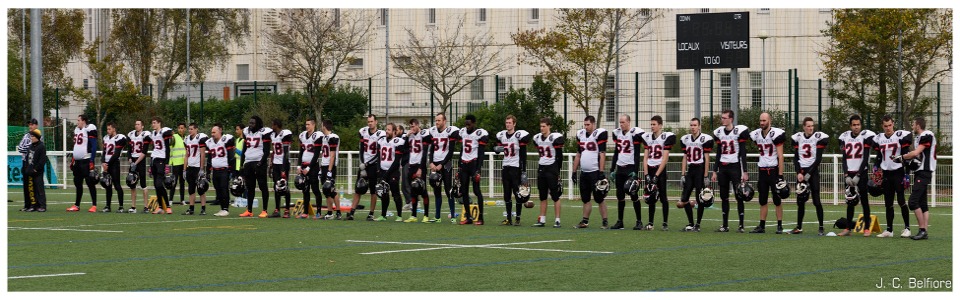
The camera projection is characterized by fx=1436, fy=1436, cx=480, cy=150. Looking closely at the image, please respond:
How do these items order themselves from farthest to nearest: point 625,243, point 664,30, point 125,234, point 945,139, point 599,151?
point 664,30
point 945,139
point 599,151
point 125,234
point 625,243

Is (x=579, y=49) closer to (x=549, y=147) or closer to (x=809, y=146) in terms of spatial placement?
(x=549, y=147)

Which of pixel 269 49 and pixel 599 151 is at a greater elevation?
pixel 269 49

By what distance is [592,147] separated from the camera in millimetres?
18609

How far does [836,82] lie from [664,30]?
1528 centimetres

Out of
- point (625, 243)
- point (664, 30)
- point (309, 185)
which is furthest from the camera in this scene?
point (664, 30)

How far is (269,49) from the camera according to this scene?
5134 centimetres

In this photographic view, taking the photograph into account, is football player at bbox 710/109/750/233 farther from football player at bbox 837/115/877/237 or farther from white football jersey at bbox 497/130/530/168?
white football jersey at bbox 497/130/530/168

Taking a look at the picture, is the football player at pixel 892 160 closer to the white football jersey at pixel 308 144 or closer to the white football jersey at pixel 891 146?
the white football jersey at pixel 891 146

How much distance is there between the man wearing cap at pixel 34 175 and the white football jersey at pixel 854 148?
12.7 meters

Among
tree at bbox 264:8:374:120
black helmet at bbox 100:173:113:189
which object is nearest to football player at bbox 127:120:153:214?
black helmet at bbox 100:173:113:189

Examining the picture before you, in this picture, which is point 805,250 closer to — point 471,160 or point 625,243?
point 625,243

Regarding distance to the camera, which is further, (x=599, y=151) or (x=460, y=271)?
(x=599, y=151)

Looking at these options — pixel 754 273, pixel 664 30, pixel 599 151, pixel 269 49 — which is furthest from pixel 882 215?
pixel 269 49

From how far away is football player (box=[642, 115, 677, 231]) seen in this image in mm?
18219
